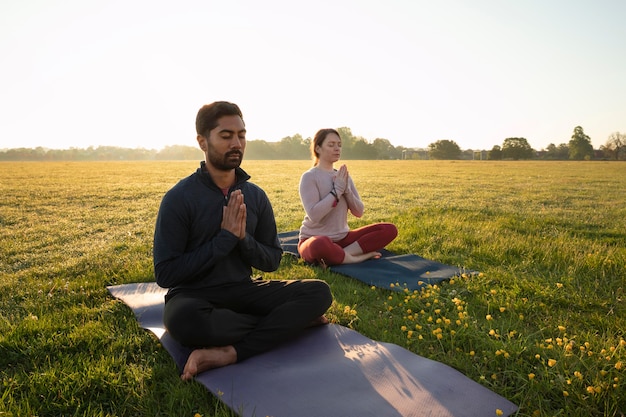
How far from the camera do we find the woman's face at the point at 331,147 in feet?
20.4

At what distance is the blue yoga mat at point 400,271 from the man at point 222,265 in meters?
1.65

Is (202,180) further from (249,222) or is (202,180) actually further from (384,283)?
(384,283)

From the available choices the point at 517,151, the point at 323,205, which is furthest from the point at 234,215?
the point at 517,151

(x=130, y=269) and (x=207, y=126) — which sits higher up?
(x=207, y=126)

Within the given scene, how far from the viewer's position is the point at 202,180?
3.72 meters

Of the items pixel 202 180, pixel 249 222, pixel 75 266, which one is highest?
pixel 202 180

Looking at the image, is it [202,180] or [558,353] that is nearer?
[558,353]

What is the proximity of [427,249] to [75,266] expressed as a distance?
559 centimetres

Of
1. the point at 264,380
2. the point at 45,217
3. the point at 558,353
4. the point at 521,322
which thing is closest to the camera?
the point at 264,380

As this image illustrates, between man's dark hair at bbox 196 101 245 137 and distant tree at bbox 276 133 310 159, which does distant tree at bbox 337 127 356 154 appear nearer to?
distant tree at bbox 276 133 310 159

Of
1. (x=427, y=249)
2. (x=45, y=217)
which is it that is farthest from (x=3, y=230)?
(x=427, y=249)

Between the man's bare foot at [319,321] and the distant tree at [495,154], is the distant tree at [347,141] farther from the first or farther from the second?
the man's bare foot at [319,321]

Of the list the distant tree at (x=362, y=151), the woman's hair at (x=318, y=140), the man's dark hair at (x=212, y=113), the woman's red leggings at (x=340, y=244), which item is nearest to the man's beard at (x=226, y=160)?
the man's dark hair at (x=212, y=113)

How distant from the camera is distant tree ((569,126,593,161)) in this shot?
90312 mm
